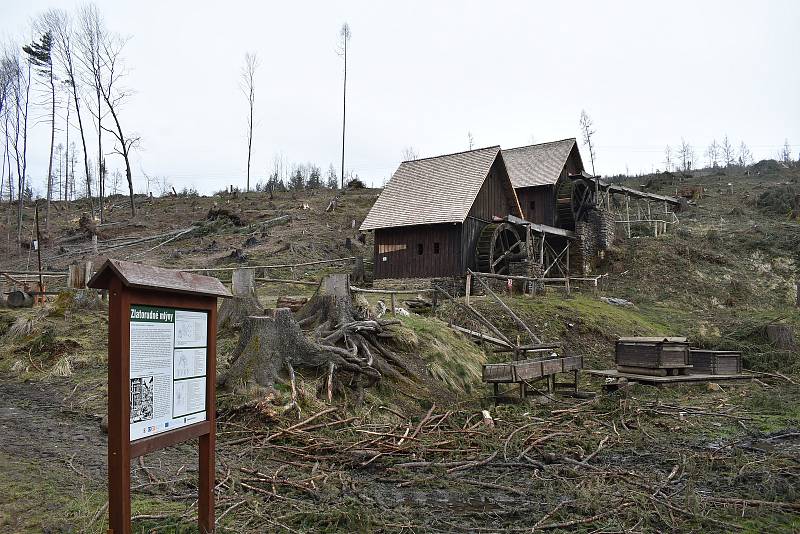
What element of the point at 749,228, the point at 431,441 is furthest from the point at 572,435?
the point at 749,228

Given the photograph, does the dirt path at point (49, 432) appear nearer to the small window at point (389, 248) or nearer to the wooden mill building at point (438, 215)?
the wooden mill building at point (438, 215)

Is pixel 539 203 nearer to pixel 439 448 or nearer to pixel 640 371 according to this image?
pixel 640 371

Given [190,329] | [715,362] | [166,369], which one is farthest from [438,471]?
[715,362]

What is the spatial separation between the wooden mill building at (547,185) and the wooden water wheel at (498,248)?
6.40 m

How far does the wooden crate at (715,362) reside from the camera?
14.5m

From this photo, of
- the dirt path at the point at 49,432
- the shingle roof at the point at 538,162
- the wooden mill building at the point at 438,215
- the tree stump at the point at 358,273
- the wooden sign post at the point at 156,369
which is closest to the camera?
the wooden sign post at the point at 156,369

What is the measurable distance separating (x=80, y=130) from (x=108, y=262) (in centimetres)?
4721

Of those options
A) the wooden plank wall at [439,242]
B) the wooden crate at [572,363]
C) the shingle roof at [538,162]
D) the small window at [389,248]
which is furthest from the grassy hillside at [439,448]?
the shingle roof at [538,162]

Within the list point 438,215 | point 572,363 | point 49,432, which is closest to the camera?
point 49,432

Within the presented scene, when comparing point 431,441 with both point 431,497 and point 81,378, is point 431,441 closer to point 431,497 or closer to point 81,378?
point 431,497

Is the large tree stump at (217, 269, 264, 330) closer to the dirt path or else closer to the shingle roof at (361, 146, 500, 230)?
the dirt path

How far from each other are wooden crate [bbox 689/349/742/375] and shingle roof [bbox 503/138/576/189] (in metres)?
22.4

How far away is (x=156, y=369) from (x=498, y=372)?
7.97 metres

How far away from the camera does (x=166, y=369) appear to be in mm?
4609
